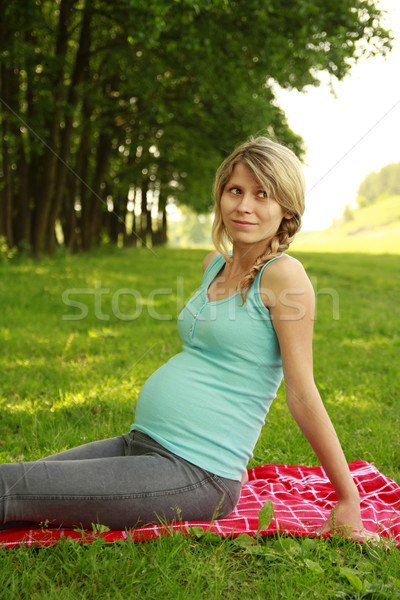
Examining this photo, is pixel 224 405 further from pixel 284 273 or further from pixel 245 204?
pixel 245 204

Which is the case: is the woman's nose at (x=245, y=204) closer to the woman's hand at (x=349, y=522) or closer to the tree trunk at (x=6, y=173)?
the woman's hand at (x=349, y=522)

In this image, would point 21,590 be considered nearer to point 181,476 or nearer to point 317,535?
point 181,476

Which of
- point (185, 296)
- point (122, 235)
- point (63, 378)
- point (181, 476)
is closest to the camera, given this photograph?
point (181, 476)

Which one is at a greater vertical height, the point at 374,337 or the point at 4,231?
the point at 4,231

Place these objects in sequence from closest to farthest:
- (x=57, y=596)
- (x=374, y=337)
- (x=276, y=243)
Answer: (x=57, y=596)
(x=276, y=243)
(x=374, y=337)

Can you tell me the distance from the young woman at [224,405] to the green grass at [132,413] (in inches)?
6.7

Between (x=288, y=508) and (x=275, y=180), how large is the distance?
5.29ft

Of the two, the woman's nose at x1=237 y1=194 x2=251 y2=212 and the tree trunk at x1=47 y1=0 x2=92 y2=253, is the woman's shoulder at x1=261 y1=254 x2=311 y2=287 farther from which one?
the tree trunk at x1=47 y1=0 x2=92 y2=253

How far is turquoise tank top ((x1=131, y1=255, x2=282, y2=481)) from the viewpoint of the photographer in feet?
7.43

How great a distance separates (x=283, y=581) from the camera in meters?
2.06

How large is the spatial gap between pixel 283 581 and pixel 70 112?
37.9 feet

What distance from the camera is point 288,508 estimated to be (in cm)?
263

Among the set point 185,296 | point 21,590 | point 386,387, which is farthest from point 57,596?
point 185,296
